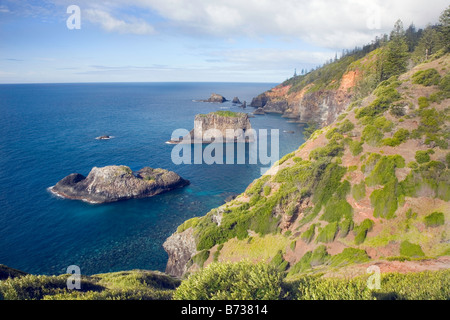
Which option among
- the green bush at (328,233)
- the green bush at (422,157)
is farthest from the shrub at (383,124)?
the green bush at (328,233)

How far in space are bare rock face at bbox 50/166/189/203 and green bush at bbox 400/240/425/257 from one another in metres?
58.3

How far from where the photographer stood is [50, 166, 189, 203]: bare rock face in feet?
235

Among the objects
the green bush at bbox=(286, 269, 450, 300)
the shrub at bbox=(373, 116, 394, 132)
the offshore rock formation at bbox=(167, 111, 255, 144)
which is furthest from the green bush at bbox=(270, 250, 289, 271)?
the offshore rock formation at bbox=(167, 111, 255, 144)

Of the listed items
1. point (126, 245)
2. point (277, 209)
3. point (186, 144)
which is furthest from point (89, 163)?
point (277, 209)

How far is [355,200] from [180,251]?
30227mm

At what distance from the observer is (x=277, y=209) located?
43969 mm

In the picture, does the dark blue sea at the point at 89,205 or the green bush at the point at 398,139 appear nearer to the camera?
the green bush at the point at 398,139

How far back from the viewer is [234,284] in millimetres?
20438

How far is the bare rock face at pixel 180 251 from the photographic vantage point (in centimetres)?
4581

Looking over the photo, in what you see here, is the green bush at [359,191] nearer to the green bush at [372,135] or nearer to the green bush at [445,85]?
the green bush at [372,135]

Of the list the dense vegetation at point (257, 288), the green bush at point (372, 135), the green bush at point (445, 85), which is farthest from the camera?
the green bush at point (445, 85)

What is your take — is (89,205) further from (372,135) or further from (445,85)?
(445,85)

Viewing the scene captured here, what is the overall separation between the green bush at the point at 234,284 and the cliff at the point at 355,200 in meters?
10.6
